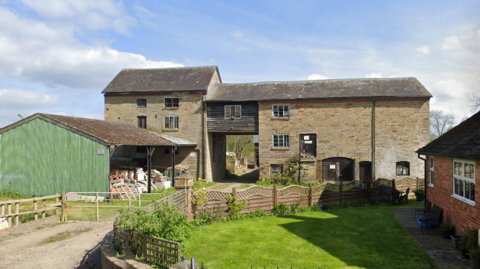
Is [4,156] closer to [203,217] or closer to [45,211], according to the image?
[45,211]

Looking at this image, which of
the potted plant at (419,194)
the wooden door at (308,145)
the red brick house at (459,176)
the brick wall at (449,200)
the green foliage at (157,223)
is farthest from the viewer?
the wooden door at (308,145)

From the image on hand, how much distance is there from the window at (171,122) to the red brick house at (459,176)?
19804 mm

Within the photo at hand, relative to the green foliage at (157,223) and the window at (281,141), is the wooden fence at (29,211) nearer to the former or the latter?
the green foliage at (157,223)

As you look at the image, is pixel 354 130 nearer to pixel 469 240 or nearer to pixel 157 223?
pixel 469 240

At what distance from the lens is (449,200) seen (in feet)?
37.9

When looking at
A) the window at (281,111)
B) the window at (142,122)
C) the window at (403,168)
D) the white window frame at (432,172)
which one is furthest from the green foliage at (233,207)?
the window at (142,122)

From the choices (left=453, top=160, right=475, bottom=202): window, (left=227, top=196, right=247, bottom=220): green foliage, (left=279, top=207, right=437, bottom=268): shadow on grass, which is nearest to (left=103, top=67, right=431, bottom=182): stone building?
(left=279, top=207, right=437, bottom=268): shadow on grass

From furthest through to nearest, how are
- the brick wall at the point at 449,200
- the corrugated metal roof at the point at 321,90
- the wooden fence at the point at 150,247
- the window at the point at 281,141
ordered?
the window at the point at 281,141, the corrugated metal roof at the point at 321,90, the brick wall at the point at 449,200, the wooden fence at the point at 150,247

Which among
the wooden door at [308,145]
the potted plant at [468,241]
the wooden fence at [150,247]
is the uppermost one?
the wooden door at [308,145]

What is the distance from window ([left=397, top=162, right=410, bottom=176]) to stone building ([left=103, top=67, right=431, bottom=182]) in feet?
0.23

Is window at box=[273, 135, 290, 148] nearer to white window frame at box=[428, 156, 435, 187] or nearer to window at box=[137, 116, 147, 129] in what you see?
window at box=[137, 116, 147, 129]

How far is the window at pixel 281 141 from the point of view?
26.5m

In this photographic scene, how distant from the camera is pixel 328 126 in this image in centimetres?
2569

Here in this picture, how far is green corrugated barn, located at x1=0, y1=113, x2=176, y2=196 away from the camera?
1717 centimetres
